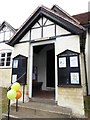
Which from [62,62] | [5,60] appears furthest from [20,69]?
[5,60]

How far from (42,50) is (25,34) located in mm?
3624

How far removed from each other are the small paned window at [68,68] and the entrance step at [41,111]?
1.24 m

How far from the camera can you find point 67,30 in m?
7.43

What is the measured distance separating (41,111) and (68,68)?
91.1 inches

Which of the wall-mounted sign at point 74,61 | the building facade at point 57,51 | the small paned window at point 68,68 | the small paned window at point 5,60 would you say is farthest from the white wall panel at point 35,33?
the small paned window at point 5,60

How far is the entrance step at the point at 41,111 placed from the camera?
6047mm

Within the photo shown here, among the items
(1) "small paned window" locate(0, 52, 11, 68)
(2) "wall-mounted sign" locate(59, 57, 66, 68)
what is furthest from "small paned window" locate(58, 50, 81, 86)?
(1) "small paned window" locate(0, 52, 11, 68)

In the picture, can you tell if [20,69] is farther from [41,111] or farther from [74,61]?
[74,61]

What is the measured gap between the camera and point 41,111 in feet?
A: 20.8

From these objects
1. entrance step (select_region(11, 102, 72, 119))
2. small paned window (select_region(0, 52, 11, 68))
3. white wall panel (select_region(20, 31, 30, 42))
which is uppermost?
white wall panel (select_region(20, 31, 30, 42))

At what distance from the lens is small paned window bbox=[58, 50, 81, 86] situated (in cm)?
689

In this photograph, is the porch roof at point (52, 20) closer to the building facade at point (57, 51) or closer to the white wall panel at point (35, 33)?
the building facade at point (57, 51)

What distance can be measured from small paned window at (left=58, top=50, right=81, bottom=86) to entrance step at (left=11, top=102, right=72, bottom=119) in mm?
1237

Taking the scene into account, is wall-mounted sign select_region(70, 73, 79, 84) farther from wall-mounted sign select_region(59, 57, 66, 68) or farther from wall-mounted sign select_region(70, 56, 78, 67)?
wall-mounted sign select_region(59, 57, 66, 68)
